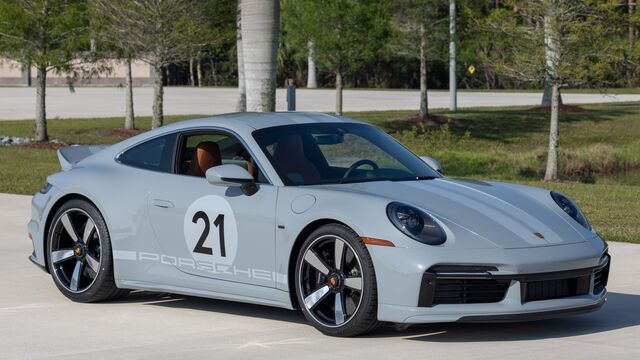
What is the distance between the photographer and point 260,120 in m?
8.74

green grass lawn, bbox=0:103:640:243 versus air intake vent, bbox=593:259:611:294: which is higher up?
air intake vent, bbox=593:259:611:294

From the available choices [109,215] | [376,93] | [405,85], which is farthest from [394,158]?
[405,85]

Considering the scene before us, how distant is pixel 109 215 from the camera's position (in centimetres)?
884

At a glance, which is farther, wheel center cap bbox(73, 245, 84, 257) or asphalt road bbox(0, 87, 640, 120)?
asphalt road bbox(0, 87, 640, 120)

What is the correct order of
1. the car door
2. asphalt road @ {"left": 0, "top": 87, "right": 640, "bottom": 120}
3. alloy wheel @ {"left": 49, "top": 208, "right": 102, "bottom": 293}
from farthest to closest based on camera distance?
1. asphalt road @ {"left": 0, "top": 87, "right": 640, "bottom": 120}
2. alloy wheel @ {"left": 49, "top": 208, "right": 102, "bottom": 293}
3. the car door

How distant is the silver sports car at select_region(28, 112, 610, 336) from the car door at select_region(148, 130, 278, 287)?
0.03ft

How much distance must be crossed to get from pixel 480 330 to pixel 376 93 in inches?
1941

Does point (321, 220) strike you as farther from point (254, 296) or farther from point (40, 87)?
→ point (40, 87)

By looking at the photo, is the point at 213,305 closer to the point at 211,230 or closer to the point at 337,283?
the point at 211,230

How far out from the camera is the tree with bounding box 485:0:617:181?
23312 millimetres

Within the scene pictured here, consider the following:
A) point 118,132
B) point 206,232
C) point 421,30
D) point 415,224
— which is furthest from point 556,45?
point 415,224

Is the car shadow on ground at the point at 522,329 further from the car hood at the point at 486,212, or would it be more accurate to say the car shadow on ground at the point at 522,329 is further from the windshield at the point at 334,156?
the windshield at the point at 334,156

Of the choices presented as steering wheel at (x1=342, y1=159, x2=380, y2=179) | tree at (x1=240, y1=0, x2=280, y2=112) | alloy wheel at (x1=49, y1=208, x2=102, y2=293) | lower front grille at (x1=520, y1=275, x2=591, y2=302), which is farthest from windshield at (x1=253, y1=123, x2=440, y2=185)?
tree at (x1=240, y1=0, x2=280, y2=112)

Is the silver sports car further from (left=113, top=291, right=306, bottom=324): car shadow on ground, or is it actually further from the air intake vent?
(left=113, top=291, right=306, bottom=324): car shadow on ground
